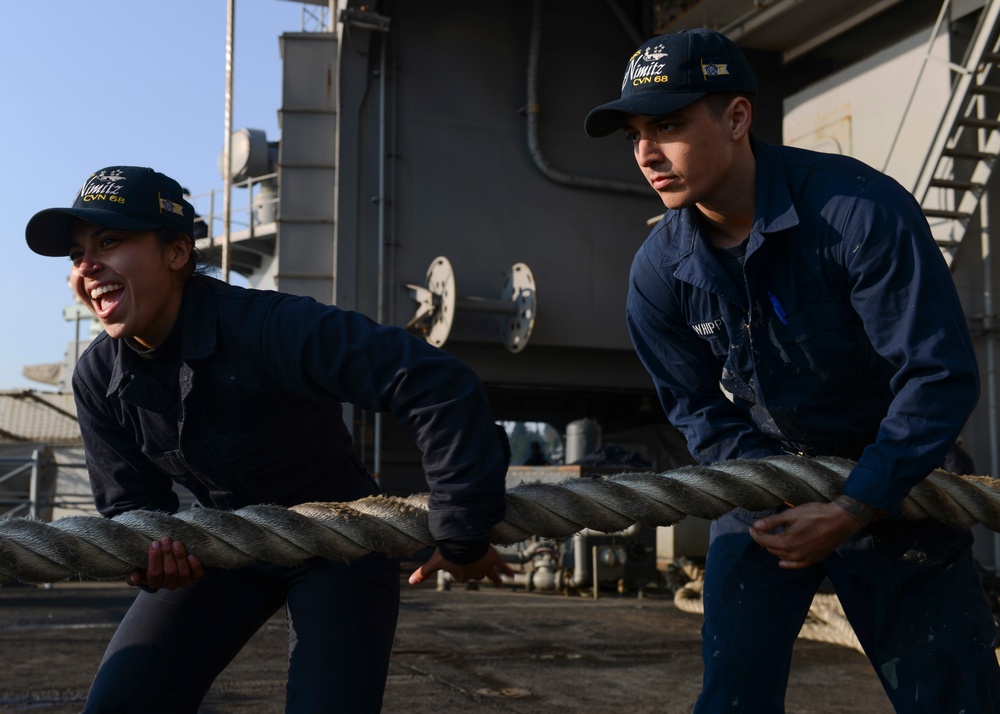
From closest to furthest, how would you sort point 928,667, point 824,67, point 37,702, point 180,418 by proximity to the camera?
1. point 928,667
2. point 180,418
3. point 37,702
4. point 824,67

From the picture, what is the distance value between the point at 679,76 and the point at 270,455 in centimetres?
126

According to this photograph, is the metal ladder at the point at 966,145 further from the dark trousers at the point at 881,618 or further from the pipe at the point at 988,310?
the dark trousers at the point at 881,618

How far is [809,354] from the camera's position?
2.42 metres

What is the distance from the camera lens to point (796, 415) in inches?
99.8

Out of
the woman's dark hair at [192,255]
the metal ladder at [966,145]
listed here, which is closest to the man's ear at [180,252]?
the woman's dark hair at [192,255]

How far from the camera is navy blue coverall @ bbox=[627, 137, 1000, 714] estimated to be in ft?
7.16

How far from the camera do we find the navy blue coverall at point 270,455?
222cm

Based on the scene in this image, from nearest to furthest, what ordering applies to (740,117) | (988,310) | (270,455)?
(740,117) < (270,455) < (988,310)

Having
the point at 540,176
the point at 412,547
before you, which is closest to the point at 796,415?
the point at 412,547

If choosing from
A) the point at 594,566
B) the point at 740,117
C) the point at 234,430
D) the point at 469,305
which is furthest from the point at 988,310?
the point at 234,430

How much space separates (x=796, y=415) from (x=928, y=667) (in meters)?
0.62

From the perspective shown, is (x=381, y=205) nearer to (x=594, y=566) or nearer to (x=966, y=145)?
(x=594, y=566)

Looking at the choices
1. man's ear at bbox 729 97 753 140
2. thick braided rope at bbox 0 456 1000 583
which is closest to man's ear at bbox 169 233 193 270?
thick braided rope at bbox 0 456 1000 583

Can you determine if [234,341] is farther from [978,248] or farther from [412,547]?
[978,248]
